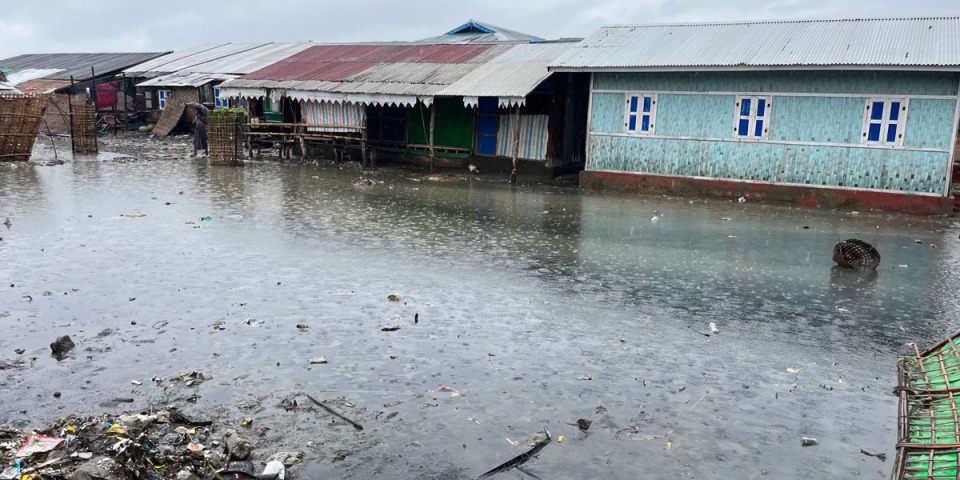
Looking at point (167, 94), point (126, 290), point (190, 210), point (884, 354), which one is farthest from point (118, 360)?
point (167, 94)

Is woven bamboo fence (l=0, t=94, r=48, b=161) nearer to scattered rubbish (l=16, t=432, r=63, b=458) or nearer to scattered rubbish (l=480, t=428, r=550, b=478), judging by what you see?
scattered rubbish (l=16, t=432, r=63, b=458)

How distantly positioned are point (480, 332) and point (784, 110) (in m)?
12.1

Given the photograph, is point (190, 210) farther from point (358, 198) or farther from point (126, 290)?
point (126, 290)

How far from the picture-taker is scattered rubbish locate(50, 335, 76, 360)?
5.36m

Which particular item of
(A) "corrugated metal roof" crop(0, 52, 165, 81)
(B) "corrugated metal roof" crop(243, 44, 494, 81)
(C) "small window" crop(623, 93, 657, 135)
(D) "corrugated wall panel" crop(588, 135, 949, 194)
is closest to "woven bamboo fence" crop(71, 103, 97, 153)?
(B) "corrugated metal roof" crop(243, 44, 494, 81)

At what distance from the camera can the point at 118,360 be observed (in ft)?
17.4

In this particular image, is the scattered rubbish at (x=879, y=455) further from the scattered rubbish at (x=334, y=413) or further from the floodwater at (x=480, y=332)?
the scattered rubbish at (x=334, y=413)

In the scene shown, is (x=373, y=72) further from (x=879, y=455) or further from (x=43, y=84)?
(x=43, y=84)

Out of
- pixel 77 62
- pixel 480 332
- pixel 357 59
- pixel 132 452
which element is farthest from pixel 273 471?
pixel 77 62

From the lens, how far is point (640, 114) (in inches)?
684

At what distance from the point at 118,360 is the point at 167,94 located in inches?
1224

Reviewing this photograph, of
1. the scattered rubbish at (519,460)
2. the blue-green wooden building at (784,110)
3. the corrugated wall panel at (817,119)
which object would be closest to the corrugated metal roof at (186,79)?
the blue-green wooden building at (784,110)

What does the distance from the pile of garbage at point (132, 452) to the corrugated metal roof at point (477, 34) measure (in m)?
27.1

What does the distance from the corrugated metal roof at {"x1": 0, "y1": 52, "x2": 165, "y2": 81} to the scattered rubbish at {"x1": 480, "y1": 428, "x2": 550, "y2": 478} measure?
1417 inches
